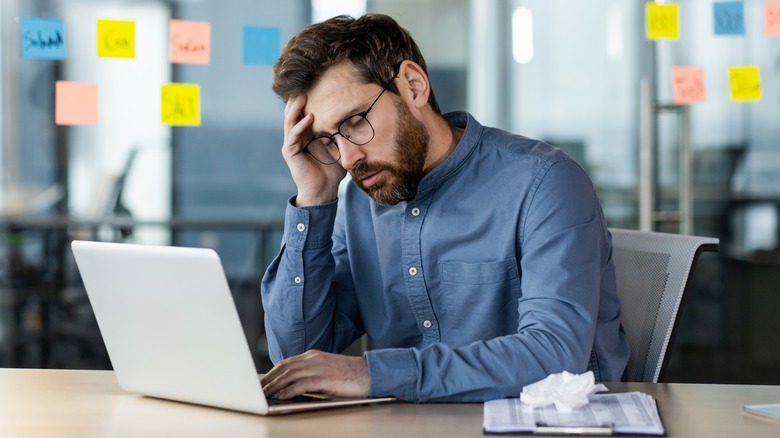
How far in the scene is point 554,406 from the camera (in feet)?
4.02

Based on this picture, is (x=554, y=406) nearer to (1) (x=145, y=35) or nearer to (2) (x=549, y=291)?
(2) (x=549, y=291)

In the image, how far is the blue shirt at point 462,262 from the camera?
1.49m

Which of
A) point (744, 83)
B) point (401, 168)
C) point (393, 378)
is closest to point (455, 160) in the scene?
point (401, 168)

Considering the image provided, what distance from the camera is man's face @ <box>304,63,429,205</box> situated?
5.38 feet

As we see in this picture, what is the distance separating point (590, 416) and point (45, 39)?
2.73m

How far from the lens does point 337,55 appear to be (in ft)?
5.41

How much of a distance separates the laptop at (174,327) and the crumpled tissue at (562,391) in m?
0.20

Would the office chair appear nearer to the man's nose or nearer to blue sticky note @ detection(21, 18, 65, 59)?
the man's nose

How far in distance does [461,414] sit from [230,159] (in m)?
2.35

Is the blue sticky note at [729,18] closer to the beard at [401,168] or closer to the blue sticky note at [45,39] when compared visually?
the beard at [401,168]

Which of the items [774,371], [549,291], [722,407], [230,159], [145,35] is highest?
[145,35]

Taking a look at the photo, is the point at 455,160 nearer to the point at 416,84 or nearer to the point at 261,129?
the point at 416,84

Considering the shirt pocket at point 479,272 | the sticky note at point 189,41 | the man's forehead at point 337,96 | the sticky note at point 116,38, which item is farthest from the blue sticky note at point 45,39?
the shirt pocket at point 479,272

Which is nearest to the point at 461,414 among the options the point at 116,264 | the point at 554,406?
the point at 554,406
